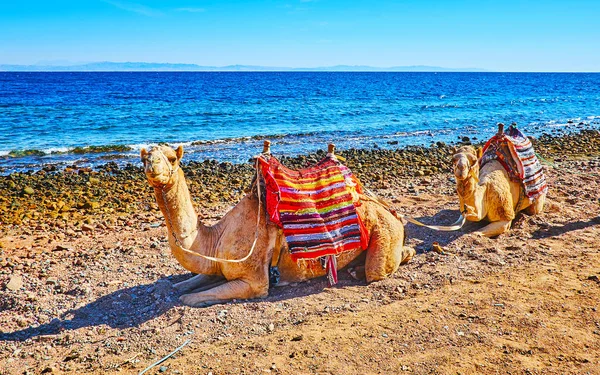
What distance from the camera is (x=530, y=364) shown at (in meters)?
4.45

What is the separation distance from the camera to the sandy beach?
15.4 feet

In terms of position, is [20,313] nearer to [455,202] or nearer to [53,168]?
[455,202]

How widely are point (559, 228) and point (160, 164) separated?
6332 millimetres

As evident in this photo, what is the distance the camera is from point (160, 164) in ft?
16.1

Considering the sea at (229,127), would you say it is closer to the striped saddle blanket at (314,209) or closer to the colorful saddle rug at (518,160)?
the colorful saddle rug at (518,160)

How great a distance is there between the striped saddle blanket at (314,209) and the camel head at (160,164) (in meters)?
1.12

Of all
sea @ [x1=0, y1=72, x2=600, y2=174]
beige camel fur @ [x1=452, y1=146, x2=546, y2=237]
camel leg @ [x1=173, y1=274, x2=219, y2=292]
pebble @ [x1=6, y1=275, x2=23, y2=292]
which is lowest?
sea @ [x1=0, y1=72, x2=600, y2=174]

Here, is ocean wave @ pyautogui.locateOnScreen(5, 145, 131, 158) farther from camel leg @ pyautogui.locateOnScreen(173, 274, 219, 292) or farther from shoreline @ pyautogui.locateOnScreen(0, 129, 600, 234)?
camel leg @ pyautogui.locateOnScreen(173, 274, 219, 292)

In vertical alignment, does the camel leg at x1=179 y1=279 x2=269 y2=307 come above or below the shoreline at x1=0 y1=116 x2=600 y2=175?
above

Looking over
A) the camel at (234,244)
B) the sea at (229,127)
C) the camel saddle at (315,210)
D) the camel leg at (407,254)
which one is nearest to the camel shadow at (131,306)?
the camel at (234,244)

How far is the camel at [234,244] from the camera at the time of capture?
5.23m

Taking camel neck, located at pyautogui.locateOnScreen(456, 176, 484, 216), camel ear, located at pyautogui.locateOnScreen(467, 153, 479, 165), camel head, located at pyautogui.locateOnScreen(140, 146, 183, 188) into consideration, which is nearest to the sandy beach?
camel neck, located at pyautogui.locateOnScreen(456, 176, 484, 216)

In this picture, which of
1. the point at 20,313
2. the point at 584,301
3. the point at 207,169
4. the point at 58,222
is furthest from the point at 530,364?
the point at 207,169

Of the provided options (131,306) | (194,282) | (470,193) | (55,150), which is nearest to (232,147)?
(55,150)
